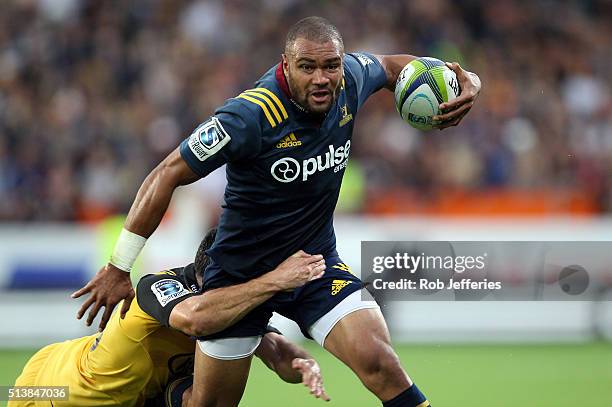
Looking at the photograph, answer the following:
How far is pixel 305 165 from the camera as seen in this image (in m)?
5.41

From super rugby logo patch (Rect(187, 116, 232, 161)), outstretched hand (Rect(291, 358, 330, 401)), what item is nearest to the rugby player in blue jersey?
super rugby logo patch (Rect(187, 116, 232, 161))

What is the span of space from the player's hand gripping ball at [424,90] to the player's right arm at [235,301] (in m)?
0.95

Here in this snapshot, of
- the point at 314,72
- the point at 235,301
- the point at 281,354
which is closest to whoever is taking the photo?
the point at 314,72

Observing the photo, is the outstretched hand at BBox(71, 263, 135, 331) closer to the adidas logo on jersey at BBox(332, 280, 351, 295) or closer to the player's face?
the adidas logo on jersey at BBox(332, 280, 351, 295)

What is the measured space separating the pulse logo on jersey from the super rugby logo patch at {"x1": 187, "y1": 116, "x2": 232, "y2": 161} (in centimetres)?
36

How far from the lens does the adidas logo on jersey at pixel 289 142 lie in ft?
17.5

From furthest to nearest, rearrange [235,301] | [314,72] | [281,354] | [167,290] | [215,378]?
[281,354] < [167,290] < [215,378] < [235,301] < [314,72]

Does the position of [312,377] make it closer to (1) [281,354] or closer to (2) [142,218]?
(1) [281,354]

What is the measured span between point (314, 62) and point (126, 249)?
4.36 feet

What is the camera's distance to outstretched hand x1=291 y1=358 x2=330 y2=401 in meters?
5.00

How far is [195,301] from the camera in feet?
18.3

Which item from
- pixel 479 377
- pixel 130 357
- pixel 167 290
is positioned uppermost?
pixel 167 290

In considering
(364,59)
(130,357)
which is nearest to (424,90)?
(364,59)

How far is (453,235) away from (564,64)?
14.5ft
